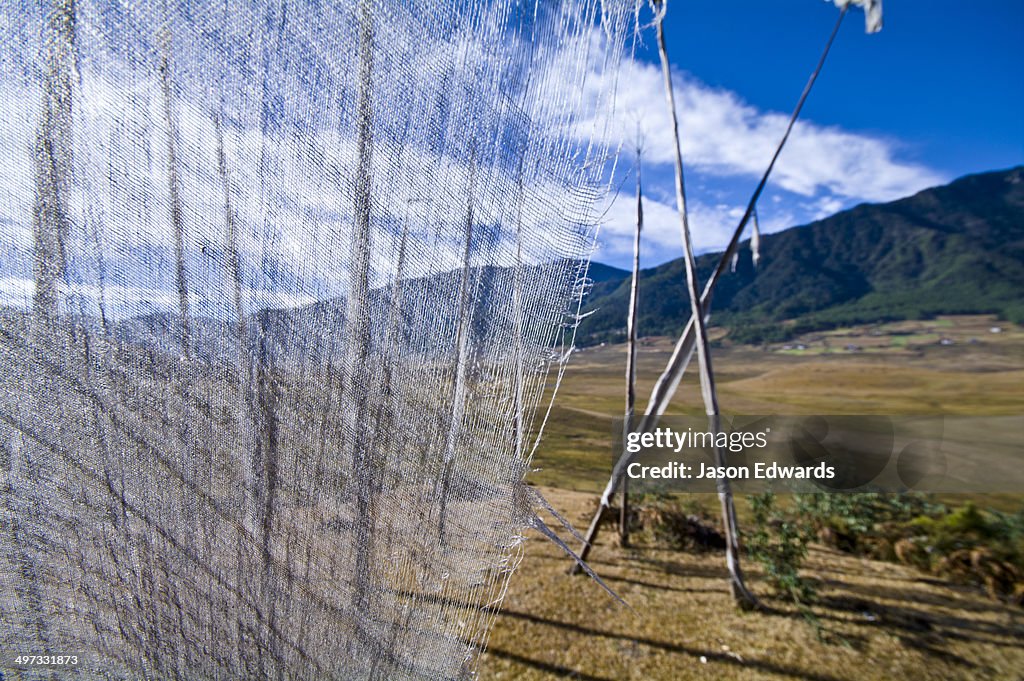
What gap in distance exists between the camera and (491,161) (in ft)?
2.23

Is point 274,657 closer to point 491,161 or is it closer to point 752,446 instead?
point 491,161

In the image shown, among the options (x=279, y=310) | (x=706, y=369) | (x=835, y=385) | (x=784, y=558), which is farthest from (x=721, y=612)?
(x=835, y=385)

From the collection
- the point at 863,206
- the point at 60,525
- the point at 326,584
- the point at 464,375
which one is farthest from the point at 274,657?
the point at 863,206

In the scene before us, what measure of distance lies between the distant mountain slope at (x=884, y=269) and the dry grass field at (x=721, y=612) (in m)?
5.04

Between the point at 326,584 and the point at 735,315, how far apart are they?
73.6 feet

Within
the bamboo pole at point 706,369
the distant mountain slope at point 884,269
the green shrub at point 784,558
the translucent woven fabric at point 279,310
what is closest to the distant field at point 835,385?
the bamboo pole at point 706,369

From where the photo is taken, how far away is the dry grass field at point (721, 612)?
100 inches

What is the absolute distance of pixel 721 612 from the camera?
3129 mm

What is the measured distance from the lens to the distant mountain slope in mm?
12133

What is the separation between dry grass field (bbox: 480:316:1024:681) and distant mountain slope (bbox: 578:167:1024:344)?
5.04 m

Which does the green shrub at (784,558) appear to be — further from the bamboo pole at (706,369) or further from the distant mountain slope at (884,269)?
the distant mountain slope at (884,269)

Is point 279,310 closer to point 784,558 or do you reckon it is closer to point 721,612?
point 721,612

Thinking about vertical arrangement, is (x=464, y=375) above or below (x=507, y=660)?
above

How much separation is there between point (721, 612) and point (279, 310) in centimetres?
358
